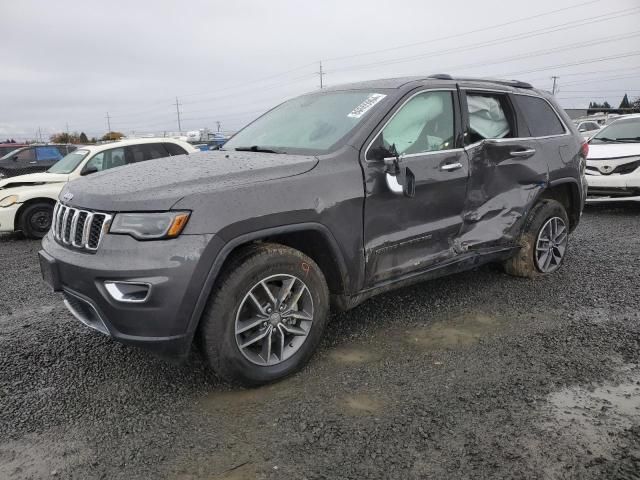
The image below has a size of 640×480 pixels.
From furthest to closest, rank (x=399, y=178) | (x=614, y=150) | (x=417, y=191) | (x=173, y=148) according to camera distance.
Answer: (x=173, y=148), (x=614, y=150), (x=417, y=191), (x=399, y=178)

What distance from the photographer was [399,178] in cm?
330

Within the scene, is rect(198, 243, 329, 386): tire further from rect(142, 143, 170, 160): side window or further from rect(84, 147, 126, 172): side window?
rect(142, 143, 170, 160): side window

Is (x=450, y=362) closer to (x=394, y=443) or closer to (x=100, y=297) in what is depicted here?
(x=394, y=443)

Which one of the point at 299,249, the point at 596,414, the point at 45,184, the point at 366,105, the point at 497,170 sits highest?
the point at 366,105

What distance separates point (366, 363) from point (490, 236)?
1616 millimetres

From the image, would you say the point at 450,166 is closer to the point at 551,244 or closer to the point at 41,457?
the point at 551,244

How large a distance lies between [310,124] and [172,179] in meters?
1.28

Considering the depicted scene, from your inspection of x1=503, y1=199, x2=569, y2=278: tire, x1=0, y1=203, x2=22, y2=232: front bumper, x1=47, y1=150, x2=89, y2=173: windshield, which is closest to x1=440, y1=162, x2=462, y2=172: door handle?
x1=503, y1=199, x2=569, y2=278: tire

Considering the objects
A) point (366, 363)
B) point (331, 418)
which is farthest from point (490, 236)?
point (331, 418)

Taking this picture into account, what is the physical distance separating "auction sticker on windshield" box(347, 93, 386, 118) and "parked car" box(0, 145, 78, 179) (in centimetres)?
1233

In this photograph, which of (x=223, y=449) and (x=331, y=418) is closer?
(x=223, y=449)

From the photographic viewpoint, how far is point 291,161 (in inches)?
121

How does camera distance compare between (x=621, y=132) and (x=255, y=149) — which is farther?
(x=621, y=132)

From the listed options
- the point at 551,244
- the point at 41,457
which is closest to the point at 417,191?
the point at 551,244
